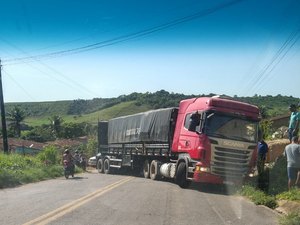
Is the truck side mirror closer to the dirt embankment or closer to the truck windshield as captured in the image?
the truck windshield

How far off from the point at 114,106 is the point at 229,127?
51181 mm

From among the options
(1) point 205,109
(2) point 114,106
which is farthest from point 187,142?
(2) point 114,106

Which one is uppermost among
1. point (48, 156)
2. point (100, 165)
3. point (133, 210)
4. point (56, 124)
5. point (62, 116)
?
point (133, 210)

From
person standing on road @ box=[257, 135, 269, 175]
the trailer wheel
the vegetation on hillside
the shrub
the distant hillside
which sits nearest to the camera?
person standing on road @ box=[257, 135, 269, 175]

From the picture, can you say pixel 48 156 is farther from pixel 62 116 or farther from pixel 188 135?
pixel 62 116

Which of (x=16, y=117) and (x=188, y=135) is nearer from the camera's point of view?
(x=188, y=135)

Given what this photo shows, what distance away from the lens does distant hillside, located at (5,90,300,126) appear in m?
45.8

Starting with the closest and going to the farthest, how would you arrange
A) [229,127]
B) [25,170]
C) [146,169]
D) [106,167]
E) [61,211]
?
[61,211] → [229,127] → [146,169] → [25,170] → [106,167]

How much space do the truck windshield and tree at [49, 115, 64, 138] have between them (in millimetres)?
78388

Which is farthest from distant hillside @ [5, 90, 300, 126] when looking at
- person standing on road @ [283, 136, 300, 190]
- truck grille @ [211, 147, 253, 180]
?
person standing on road @ [283, 136, 300, 190]

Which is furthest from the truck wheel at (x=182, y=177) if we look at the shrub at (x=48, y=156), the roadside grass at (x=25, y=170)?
the shrub at (x=48, y=156)

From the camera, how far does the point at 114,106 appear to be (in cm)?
6681

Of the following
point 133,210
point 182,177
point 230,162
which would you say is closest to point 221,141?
point 230,162

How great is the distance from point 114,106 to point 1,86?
117ft
